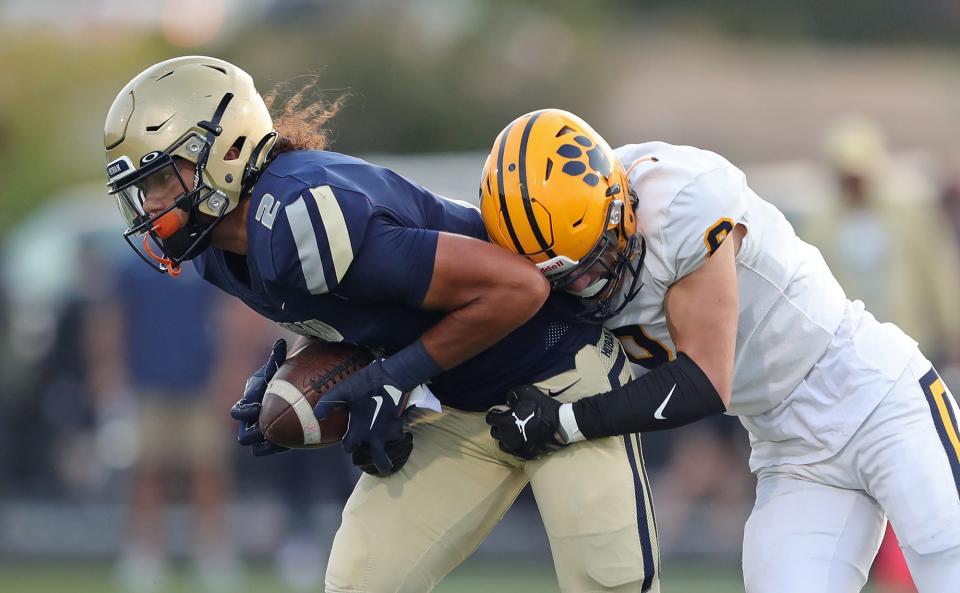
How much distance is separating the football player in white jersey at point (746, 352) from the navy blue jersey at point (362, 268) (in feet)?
0.41

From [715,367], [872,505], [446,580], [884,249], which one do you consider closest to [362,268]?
[715,367]

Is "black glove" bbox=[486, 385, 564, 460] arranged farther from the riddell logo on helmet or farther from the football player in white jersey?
the riddell logo on helmet

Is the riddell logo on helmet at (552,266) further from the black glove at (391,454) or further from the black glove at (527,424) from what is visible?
the black glove at (391,454)

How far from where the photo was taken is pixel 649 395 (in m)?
3.58

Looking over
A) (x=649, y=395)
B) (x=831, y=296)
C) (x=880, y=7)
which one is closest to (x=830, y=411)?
(x=831, y=296)

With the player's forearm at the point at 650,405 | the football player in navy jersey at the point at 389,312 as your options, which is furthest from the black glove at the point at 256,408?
the player's forearm at the point at 650,405

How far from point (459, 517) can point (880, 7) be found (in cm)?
2545

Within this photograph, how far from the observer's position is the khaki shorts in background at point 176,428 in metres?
7.81

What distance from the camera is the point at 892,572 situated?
21.4 ft

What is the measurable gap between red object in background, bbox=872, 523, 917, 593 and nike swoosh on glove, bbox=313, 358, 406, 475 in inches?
140

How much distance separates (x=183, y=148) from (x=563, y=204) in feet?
3.24

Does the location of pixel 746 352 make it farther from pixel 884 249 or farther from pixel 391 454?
pixel 884 249

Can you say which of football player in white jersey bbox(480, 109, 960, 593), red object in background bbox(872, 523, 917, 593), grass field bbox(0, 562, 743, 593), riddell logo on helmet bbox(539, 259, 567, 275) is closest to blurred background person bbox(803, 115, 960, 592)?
red object in background bbox(872, 523, 917, 593)

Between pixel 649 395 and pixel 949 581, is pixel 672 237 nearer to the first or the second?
pixel 649 395
